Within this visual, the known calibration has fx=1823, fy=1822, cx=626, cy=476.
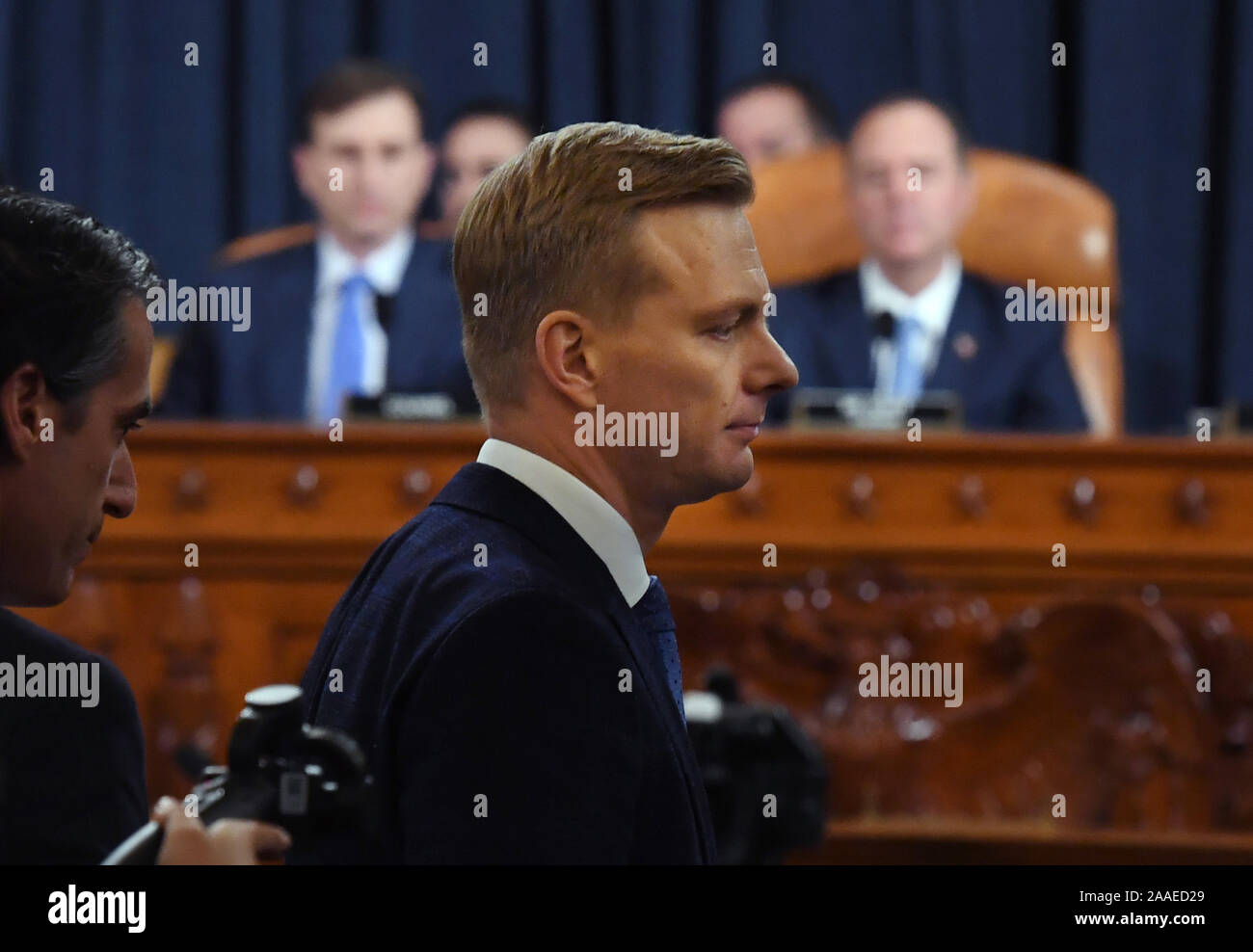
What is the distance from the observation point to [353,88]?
446 cm

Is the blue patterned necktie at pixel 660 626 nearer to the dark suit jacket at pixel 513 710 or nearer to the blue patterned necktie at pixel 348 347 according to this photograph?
the dark suit jacket at pixel 513 710

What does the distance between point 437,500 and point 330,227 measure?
3557 mm

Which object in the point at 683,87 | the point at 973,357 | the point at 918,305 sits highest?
the point at 683,87

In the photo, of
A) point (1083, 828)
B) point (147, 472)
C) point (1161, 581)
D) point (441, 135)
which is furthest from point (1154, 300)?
point (147, 472)

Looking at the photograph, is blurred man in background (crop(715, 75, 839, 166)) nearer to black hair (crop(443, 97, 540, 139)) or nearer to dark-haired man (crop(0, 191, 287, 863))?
black hair (crop(443, 97, 540, 139))

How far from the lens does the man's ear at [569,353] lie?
3.46 feet

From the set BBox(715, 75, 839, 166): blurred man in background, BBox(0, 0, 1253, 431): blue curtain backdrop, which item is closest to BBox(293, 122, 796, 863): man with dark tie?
BBox(715, 75, 839, 166): blurred man in background

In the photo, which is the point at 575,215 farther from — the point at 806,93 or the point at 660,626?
the point at 806,93

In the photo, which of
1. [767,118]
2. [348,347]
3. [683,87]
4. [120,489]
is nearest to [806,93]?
[767,118]

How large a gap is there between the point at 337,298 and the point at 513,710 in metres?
3.63

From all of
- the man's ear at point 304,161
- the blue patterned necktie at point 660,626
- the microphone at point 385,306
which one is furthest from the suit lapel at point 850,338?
the blue patterned necktie at point 660,626

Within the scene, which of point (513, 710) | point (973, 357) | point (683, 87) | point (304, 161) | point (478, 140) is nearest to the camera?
point (513, 710)

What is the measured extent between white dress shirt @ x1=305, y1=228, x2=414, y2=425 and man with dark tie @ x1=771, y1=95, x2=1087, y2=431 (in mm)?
939
